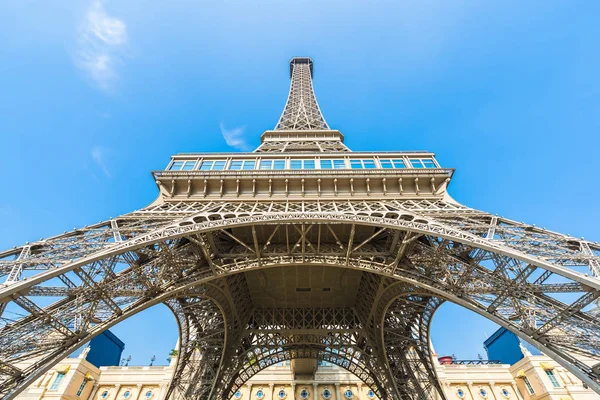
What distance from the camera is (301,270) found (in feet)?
81.8

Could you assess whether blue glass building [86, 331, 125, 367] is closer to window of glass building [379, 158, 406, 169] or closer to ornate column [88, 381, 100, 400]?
ornate column [88, 381, 100, 400]

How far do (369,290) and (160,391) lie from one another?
29631 mm

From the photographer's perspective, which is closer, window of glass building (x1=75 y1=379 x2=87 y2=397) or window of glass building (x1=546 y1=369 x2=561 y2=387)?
window of glass building (x1=546 y1=369 x2=561 y2=387)

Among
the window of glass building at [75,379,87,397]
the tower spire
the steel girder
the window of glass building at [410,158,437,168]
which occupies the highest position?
the tower spire

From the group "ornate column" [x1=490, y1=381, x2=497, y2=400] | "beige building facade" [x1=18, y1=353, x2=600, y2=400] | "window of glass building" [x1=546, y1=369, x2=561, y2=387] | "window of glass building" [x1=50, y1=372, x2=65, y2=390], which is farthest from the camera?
"ornate column" [x1=490, y1=381, x2=497, y2=400]

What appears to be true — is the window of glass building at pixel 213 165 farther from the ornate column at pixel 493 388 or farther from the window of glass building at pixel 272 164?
the ornate column at pixel 493 388

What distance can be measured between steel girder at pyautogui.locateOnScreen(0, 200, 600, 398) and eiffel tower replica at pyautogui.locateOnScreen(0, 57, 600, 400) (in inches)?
2.8

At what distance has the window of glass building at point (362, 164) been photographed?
21.9m

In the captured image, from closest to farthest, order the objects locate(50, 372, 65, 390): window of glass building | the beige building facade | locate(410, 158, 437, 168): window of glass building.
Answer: locate(410, 158, 437, 168): window of glass building, locate(50, 372, 65, 390): window of glass building, the beige building facade

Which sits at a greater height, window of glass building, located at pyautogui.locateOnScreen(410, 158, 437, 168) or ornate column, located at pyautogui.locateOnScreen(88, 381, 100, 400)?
window of glass building, located at pyautogui.locateOnScreen(410, 158, 437, 168)

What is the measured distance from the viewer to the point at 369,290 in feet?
82.5

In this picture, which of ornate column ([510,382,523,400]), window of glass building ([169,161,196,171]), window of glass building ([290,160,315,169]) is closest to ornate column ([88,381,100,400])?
window of glass building ([169,161,196,171])

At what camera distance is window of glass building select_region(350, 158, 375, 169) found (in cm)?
2188

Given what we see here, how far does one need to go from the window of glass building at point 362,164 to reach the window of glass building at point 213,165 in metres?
8.67
